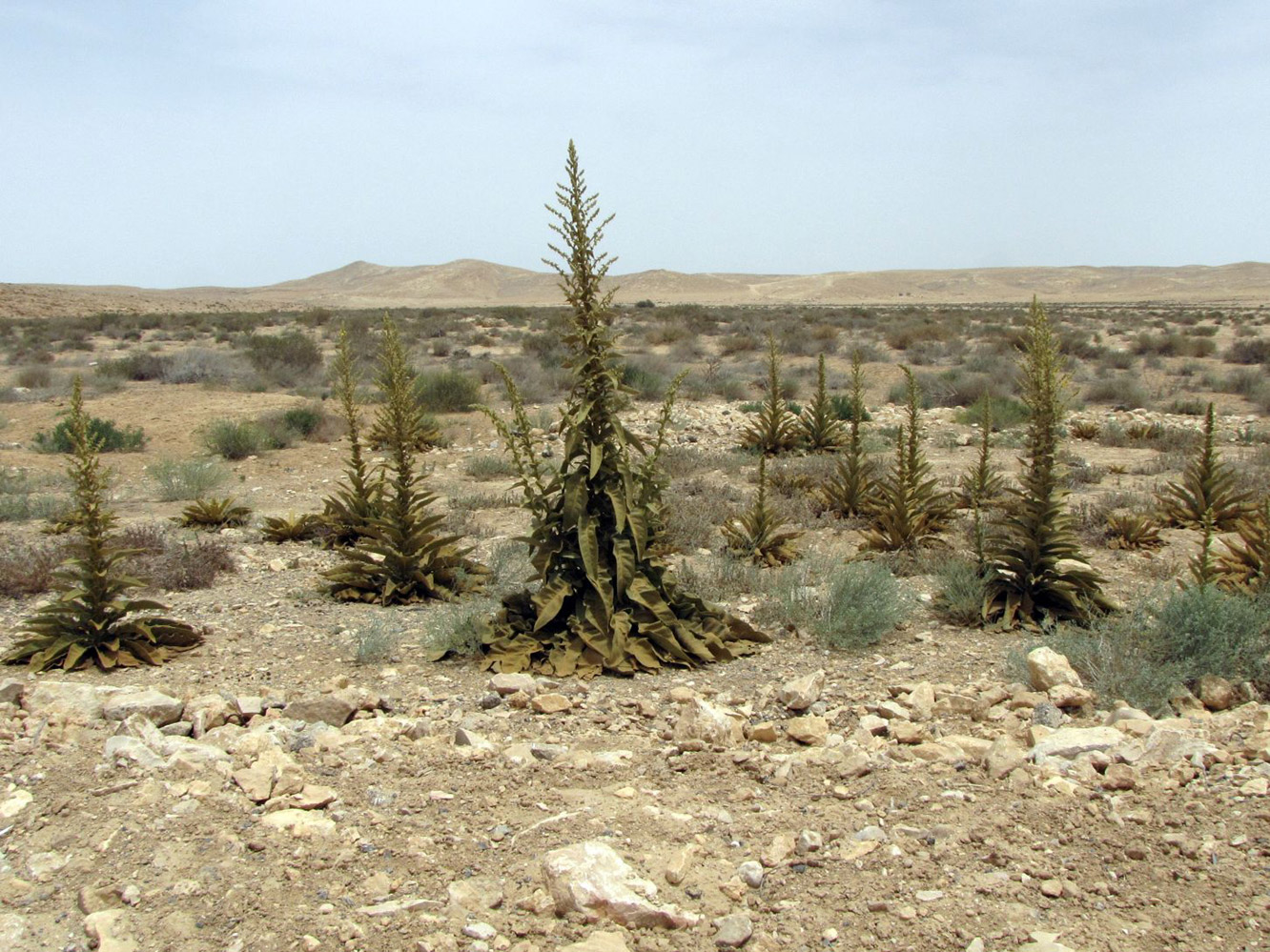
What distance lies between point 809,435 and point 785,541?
421 centimetres

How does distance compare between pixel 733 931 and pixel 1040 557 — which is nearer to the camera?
pixel 733 931

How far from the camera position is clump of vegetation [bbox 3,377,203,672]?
4.70 metres

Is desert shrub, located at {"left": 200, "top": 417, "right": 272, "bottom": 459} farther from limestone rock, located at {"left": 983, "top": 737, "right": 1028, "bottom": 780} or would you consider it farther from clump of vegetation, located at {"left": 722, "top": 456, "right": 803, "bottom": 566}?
limestone rock, located at {"left": 983, "top": 737, "right": 1028, "bottom": 780}

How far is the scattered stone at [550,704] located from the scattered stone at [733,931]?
5.44 feet

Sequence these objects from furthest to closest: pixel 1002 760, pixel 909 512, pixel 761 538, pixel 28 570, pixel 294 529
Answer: pixel 294 529
pixel 909 512
pixel 761 538
pixel 28 570
pixel 1002 760

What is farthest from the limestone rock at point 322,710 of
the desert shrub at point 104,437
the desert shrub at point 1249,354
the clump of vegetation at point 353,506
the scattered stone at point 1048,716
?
the desert shrub at point 1249,354

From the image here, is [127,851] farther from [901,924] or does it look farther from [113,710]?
[901,924]

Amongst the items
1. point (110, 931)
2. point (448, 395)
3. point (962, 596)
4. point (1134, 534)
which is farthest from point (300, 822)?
point (448, 395)

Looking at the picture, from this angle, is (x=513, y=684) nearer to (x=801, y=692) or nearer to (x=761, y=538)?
(x=801, y=692)

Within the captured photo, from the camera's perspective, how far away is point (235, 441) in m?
11.5

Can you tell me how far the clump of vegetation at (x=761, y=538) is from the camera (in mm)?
6859

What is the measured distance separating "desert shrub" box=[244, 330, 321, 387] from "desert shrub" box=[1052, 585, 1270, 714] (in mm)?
16526

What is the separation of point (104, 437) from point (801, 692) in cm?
986

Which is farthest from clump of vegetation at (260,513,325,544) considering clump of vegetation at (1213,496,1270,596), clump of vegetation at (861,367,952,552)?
clump of vegetation at (1213,496,1270,596)
